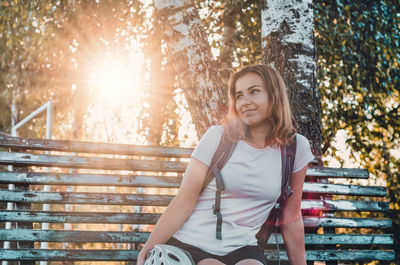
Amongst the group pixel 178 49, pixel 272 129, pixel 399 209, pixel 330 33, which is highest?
pixel 330 33

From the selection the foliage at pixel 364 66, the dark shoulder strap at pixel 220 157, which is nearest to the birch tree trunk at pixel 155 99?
the foliage at pixel 364 66

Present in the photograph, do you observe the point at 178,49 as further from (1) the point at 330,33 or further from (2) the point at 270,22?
(1) the point at 330,33

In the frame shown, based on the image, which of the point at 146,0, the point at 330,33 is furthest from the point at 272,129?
the point at 146,0

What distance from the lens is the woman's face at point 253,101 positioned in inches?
109

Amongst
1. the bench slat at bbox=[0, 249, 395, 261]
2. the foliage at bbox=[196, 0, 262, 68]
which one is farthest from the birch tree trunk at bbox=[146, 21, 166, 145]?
the bench slat at bbox=[0, 249, 395, 261]

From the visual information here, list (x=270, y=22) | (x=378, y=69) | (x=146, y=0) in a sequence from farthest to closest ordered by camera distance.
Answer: (x=146, y=0), (x=378, y=69), (x=270, y=22)

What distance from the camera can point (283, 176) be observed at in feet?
8.79

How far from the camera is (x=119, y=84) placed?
11.2m

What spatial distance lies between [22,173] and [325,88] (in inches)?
242

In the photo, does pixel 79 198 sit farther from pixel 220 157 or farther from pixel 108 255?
pixel 220 157

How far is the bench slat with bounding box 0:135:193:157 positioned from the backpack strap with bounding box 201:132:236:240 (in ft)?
3.78

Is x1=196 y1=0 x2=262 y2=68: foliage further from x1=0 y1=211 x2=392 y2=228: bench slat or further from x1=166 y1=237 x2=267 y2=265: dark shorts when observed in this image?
x1=166 y1=237 x2=267 y2=265: dark shorts

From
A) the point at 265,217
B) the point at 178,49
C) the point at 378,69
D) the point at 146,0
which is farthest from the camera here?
the point at 146,0

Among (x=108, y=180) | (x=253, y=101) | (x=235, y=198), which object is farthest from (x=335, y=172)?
(x=108, y=180)
